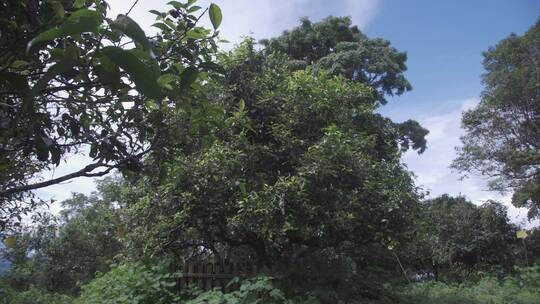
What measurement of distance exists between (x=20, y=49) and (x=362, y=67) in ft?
43.7

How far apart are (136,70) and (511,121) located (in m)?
16.0

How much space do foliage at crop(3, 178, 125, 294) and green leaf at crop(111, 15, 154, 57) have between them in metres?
11.5

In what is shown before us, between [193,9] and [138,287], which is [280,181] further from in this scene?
[193,9]

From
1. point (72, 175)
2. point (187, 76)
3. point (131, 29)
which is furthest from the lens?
point (72, 175)

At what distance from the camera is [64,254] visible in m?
12.4

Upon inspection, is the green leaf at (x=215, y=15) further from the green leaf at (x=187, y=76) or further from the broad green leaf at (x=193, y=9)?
the broad green leaf at (x=193, y=9)

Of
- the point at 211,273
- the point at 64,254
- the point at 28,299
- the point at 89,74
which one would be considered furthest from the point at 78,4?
the point at 64,254

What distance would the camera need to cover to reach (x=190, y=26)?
169cm

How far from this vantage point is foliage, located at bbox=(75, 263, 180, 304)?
5535 mm

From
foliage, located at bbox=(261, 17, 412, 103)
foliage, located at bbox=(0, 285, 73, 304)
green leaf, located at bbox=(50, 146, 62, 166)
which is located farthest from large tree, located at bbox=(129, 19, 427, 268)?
foliage, located at bbox=(261, 17, 412, 103)

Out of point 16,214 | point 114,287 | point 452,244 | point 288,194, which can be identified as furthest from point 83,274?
point 452,244

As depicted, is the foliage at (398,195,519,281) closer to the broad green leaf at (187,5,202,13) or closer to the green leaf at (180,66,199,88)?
the broad green leaf at (187,5,202,13)

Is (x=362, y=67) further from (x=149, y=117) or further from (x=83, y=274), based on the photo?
(x=149, y=117)

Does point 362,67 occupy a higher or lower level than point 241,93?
higher
